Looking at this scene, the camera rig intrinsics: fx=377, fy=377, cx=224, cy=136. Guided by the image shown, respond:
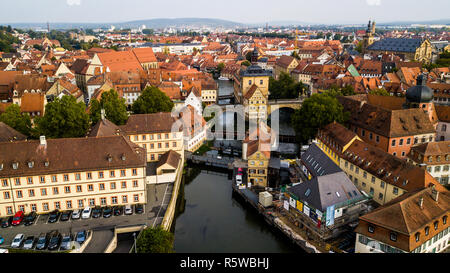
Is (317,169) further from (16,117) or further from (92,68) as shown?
(92,68)

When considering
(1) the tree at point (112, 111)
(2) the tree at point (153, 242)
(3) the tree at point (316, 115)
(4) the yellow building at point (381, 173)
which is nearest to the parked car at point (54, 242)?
(2) the tree at point (153, 242)

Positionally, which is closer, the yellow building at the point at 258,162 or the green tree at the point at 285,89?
the yellow building at the point at 258,162

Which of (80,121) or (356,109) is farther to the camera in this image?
(356,109)

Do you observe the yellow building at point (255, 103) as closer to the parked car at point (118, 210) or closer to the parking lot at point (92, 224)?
the parking lot at point (92, 224)

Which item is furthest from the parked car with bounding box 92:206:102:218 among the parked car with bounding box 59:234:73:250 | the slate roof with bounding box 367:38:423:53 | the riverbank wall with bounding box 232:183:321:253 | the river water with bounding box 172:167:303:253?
the slate roof with bounding box 367:38:423:53

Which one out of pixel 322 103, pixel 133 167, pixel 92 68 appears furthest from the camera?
pixel 92 68

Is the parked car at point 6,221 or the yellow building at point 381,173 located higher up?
the yellow building at point 381,173
